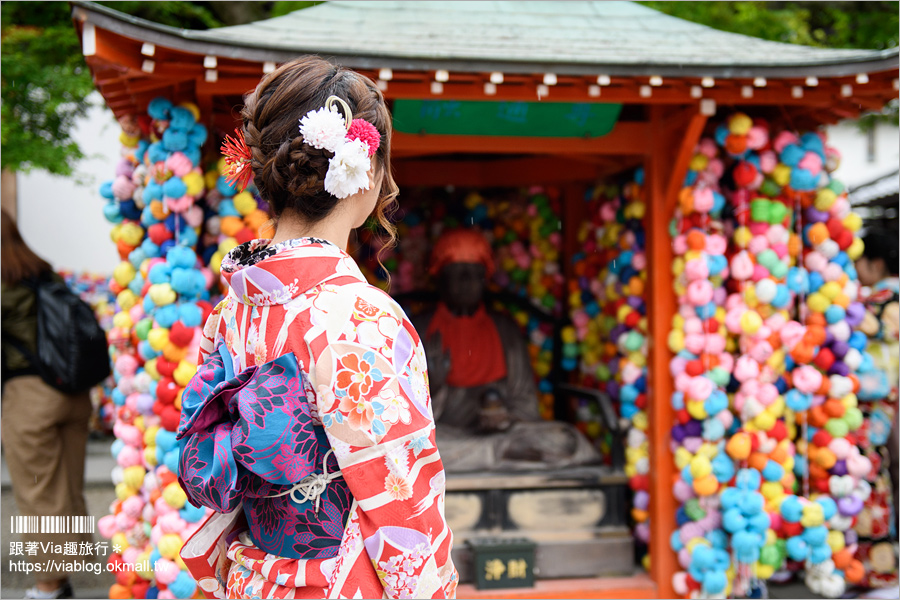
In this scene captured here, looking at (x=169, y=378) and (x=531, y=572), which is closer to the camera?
(x=169, y=378)

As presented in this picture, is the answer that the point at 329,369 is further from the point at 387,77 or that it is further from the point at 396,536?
the point at 387,77

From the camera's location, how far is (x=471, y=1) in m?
4.26

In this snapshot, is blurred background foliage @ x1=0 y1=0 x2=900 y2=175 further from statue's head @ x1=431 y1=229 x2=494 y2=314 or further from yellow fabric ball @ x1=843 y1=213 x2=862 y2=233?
statue's head @ x1=431 y1=229 x2=494 y2=314

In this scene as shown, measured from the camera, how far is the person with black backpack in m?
3.93

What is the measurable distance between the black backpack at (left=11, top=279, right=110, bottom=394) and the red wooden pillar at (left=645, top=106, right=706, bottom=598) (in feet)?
10.5

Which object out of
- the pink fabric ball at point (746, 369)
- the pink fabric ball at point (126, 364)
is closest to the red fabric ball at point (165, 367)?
the pink fabric ball at point (126, 364)

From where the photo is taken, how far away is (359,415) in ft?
3.92

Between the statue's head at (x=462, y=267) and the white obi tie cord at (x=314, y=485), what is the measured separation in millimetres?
3566

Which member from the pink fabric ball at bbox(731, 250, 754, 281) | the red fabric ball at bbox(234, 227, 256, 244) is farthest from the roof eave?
the pink fabric ball at bbox(731, 250, 754, 281)

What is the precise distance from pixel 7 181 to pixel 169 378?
3630 mm

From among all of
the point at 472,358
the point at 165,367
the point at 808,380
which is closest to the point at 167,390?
the point at 165,367

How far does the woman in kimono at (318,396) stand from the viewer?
1204 mm

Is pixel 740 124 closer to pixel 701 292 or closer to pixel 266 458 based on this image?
Answer: pixel 701 292

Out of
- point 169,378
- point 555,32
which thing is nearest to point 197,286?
point 169,378
